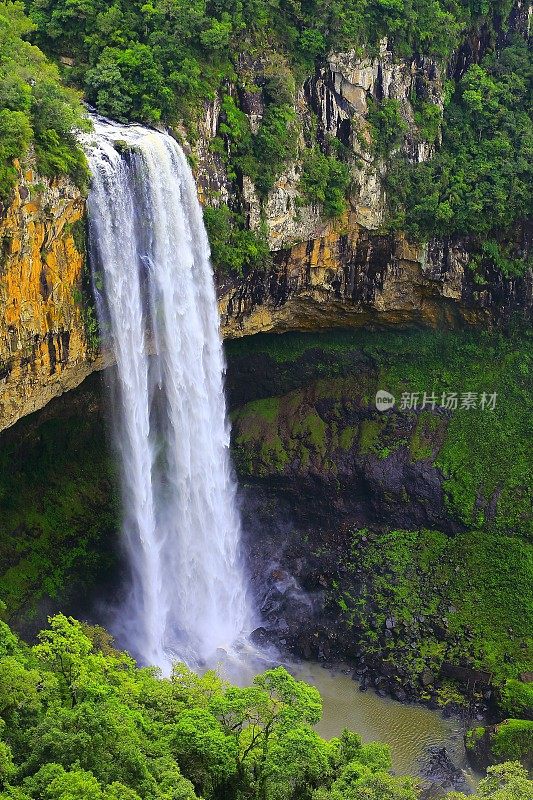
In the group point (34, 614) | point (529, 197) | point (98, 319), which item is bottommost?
point (34, 614)

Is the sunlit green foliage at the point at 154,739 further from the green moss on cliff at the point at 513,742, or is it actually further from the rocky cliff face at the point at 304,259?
the rocky cliff face at the point at 304,259

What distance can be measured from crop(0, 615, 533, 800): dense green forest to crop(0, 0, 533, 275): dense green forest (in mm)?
9185

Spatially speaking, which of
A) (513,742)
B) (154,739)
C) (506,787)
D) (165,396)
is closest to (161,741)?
(154,739)

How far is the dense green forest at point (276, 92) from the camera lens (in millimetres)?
20453

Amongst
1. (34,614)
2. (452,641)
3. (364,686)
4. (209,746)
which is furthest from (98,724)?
(452,641)

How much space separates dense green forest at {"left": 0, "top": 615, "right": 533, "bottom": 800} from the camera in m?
12.6

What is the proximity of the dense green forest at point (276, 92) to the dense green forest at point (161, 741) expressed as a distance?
9.19 meters

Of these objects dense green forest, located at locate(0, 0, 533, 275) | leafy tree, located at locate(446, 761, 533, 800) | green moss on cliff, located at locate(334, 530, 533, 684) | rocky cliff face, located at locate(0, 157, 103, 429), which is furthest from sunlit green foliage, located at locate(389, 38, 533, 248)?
leafy tree, located at locate(446, 761, 533, 800)

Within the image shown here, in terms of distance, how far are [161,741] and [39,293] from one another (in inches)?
381

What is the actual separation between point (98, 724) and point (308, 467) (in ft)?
52.1

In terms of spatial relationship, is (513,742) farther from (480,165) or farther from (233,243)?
(480,165)

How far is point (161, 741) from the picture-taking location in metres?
Result: 14.0

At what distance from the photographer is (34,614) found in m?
22.4

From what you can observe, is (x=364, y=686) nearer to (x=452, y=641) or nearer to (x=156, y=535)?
(x=452, y=641)
